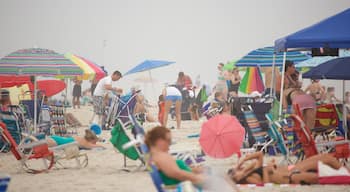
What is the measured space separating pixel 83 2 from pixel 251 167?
34.3m

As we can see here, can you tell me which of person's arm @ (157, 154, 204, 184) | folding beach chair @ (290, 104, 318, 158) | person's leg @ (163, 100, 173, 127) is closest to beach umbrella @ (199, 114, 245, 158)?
folding beach chair @ (290, 104, 318, 158)

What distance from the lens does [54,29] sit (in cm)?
3750

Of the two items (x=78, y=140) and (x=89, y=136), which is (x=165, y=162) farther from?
(x=89, y=136)

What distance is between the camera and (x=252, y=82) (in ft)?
50.8

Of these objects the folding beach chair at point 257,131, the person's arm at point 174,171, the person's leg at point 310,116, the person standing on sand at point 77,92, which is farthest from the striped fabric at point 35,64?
the person standing on sand at point 77,92

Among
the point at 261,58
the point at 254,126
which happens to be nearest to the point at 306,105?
the point at 254,126

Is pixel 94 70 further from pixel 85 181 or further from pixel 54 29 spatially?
pixel 54 29

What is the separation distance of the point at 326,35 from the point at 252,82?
754cm

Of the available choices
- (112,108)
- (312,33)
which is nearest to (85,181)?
(312,33)

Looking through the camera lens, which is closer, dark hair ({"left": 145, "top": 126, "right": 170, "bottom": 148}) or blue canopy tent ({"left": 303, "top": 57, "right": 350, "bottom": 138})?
dark hair ({"left": 145, "top": 126, "right": 170, "bottom": 148})

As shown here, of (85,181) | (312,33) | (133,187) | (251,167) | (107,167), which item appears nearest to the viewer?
(251,167)

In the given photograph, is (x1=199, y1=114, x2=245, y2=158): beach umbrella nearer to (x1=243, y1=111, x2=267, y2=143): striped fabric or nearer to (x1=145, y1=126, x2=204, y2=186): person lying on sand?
(x1=243, y1=111, x2=267, y2=143): striped fabric

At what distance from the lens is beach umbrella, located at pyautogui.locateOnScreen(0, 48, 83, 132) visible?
11.5 m

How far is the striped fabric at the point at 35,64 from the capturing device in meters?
11.5
